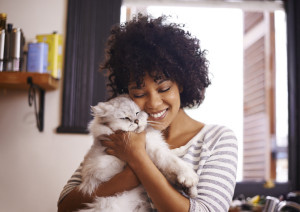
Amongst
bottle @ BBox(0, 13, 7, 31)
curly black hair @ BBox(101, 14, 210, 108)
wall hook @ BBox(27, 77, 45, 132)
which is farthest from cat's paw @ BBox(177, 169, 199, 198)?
bottle @ BBox(0, 13, 7, 31)

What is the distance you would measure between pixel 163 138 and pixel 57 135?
4.37 feet

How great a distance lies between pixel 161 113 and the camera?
1.20 m

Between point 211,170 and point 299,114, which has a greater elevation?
point 299,114

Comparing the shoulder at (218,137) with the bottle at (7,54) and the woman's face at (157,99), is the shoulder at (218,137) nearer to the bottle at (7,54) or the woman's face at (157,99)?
the woman's face at (157,99)

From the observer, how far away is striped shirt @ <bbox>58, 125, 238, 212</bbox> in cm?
101

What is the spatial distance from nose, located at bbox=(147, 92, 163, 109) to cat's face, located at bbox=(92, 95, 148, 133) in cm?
5

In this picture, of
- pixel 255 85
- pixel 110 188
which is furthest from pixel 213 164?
pixel 255 85

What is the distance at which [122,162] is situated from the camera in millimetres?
1166

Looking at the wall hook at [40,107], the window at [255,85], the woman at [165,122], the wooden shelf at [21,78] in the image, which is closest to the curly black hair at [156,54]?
the woman at [165,122]

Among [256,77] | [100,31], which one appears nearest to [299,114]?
[256,77]

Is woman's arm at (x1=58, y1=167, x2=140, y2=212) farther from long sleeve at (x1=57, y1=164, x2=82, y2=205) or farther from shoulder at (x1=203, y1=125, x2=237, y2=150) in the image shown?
shoulder at (x1=203, y1=125, x2=237, y2=150)

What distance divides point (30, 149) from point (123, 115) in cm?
147

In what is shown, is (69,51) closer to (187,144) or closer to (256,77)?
(187,144)

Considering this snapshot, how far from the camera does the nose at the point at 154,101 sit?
116cm
